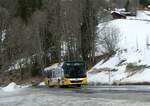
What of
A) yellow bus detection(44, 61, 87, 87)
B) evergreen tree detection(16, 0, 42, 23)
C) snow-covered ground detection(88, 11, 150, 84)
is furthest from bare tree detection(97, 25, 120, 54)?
evergreen tree detection(16, 0, 42, 23)

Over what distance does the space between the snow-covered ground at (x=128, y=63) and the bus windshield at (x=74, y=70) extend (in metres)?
6.94

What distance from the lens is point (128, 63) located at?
2810 inches

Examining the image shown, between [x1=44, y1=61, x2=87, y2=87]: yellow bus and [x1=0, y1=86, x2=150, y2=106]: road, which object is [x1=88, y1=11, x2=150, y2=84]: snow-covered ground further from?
[x1=0, y1=86, x2=150, y2=106]: road

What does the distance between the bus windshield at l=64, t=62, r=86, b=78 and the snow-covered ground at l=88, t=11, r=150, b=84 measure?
6938mm

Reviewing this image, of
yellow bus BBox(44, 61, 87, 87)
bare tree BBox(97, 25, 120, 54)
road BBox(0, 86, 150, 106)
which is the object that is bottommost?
road BBox(0, 86, 150, 106)

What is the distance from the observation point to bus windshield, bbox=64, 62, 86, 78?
56.7 m

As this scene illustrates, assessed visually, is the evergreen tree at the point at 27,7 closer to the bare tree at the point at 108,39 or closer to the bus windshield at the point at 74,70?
the bare tree at the point at 108,39

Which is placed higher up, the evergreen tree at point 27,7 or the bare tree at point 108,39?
the evergreen tree at point 27,7

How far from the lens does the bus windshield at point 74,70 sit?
56.7m

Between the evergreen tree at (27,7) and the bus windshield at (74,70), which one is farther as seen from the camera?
the evergreen tree at (27,7)

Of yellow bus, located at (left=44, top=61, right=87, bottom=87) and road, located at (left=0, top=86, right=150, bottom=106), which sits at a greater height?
yellow bus, located at (left=44, top=61, right=87, bottom=87)

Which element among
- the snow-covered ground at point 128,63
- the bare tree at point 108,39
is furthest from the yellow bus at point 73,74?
the bare tree at point 108,39

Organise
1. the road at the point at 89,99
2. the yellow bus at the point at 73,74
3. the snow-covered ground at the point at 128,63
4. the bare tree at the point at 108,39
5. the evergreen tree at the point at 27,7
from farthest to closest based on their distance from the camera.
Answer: the evergreen tree at the point at 27,7 < the bare tree at the point at 108,39 < the snow-covered ground at the point at 128,63 < the yellow bus at the point at 73,74 < the road at the point at 89,99

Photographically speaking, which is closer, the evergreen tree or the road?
the road
